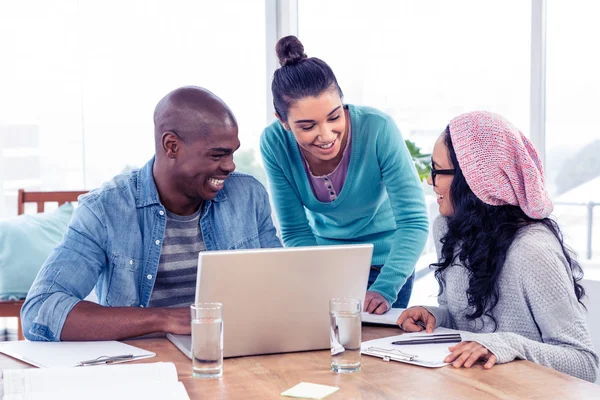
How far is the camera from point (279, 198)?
230 centimetres

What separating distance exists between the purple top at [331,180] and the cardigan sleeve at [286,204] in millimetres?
67

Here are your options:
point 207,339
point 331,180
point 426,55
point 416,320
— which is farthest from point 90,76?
point 207,339

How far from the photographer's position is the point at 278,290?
1.42 metres

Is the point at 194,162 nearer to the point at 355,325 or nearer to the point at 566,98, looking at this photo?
the point at 355,325

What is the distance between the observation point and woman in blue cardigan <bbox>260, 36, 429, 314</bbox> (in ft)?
6.71

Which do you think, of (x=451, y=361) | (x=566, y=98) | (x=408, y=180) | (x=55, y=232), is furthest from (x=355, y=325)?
(x=566, y=98)

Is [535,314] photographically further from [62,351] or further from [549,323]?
[62,351]

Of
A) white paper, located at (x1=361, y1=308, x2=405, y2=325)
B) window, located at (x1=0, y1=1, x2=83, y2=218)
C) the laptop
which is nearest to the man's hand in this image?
white paper, located at (x1=361, y1=308, x2=405, y2=325)

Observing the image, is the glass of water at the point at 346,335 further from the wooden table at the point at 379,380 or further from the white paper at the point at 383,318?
the white paper at the point at 383,318

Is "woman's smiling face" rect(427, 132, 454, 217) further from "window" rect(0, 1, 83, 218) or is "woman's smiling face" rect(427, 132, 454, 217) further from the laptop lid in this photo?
"window" rect(0, 1, 83, 218)

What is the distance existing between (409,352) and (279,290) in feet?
0.98

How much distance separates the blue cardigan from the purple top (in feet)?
0.06

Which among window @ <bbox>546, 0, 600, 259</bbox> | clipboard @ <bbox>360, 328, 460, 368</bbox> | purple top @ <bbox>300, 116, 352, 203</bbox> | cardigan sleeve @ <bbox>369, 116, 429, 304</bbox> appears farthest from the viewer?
window @ <bbox>546, 0, 600, 259</bbox>

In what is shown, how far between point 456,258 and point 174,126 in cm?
81
